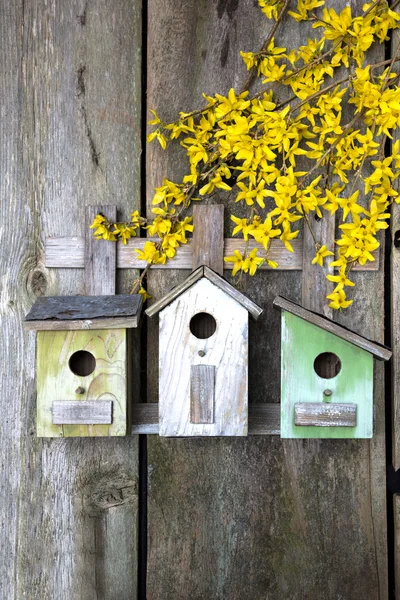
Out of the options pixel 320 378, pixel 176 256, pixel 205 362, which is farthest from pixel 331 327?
pixel 176 256

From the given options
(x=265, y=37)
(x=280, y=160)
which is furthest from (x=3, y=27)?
(x=280, y=160)

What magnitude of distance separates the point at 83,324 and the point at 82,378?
117 millimetres

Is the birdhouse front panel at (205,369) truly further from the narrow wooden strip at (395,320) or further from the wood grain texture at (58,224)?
the narrow wooden strip at (395,320)

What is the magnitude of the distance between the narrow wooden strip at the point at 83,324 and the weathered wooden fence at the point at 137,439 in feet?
0.62

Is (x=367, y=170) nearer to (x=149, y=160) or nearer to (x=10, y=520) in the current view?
(x=149, y=160)

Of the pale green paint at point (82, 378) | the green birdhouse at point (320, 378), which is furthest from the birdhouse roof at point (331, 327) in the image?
the pale green paint at point (82, 378)

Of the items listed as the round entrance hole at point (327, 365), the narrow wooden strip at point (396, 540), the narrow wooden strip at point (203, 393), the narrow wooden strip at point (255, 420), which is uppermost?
the round entrance hole at point (327, 365)

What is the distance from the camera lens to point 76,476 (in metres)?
1.37

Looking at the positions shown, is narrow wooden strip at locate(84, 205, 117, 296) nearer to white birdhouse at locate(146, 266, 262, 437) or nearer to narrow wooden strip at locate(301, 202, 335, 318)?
white birdhouse at locate(146, 266, 262, 437)

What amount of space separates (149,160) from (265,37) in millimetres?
414

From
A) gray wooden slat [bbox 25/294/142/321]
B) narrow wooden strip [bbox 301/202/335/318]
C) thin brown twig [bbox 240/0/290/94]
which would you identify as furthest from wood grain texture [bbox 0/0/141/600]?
narrow wooden strip [bbox 301/202/335/318]

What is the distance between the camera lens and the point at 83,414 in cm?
117

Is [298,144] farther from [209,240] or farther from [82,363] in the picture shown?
[82,363]

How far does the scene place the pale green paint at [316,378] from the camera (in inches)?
46.5
